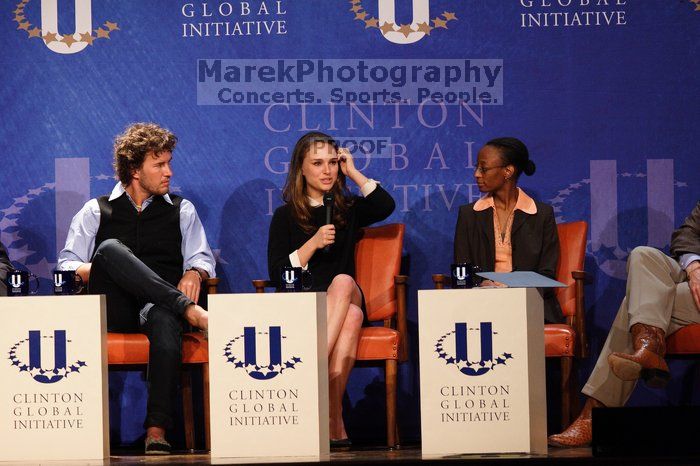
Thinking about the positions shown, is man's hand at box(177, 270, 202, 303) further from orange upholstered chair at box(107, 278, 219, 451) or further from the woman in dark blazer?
the woman in dark blazer

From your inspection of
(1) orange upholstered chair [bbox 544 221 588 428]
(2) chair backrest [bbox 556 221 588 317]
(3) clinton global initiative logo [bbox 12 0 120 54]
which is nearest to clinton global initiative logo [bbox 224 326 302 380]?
(1) orange upholstered chair [bbox 544 221 588 428]

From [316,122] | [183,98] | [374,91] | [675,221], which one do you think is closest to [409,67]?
[374,91]

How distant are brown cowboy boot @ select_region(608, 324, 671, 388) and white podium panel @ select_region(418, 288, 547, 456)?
43cm

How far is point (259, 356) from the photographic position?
3381mm

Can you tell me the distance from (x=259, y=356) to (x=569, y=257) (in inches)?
73.0

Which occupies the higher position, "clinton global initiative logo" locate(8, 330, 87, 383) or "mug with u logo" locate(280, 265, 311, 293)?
"mug with u logo" locate(280, 265, 311, 293)

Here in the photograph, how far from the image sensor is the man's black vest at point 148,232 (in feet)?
15.1

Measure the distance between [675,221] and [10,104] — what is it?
11.3 feet

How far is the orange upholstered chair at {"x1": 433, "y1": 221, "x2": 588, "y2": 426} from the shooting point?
163 inches

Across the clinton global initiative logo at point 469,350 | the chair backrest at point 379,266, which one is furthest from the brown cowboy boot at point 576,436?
the chair backrest at point 379,266

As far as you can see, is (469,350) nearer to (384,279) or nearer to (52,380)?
(384,279)

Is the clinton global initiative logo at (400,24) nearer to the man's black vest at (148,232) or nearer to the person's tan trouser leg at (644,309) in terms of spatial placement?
the man's black vest at (148,232)

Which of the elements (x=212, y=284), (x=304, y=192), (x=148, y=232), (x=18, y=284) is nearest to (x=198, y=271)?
(x=212, y=284)

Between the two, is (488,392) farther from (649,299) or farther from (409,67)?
(409,67)
